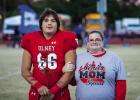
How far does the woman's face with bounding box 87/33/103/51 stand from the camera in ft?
18.4

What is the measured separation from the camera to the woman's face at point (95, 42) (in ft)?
18.4

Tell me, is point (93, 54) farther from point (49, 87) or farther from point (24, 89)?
point (24, 89)

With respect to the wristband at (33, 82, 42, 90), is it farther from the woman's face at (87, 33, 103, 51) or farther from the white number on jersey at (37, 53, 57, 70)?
the woman's face at (87, 33, 103, 51)

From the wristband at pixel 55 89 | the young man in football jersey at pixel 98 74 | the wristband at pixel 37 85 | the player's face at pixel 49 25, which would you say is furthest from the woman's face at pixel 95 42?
the wristband at pixel 37 85

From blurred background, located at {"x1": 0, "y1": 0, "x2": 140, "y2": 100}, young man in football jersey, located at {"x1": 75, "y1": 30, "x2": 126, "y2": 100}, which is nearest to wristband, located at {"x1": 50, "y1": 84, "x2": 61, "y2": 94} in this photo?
young man in football jersey, located at {"x1": 75, "y1": 30, "x2": 126, "y2": 100}

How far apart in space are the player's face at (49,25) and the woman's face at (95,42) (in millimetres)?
414

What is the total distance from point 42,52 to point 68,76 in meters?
0.38

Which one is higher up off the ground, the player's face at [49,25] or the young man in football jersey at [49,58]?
the player's face at [49,25]

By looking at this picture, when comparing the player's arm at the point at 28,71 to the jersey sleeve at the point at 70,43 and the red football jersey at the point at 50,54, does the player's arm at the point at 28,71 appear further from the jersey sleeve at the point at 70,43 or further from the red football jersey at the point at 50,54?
the jersey sleeve at the point at 70,43

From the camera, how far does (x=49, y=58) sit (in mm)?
5488

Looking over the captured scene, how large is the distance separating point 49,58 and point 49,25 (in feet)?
1.17

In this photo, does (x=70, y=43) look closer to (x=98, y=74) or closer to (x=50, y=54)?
(x=50, y=54)

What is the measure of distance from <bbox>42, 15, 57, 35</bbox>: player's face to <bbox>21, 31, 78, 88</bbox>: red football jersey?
0.07 m

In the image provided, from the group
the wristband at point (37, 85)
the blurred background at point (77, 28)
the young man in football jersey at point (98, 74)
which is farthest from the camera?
the blurred background at point (77, 28)
